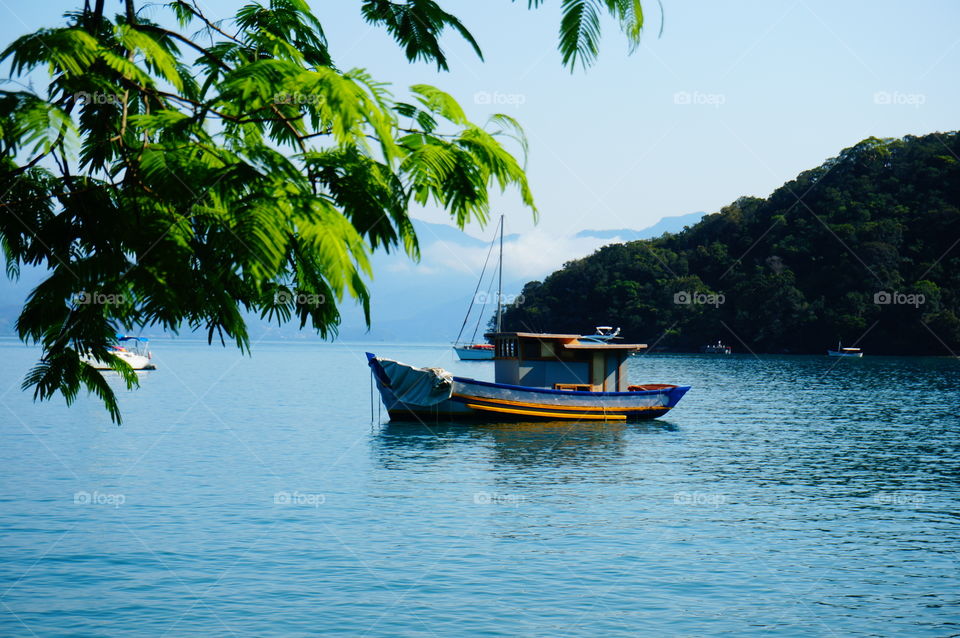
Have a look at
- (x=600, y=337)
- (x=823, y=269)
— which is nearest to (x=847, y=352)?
(x=823, y=269)

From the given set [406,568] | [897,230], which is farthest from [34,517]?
[897,230]

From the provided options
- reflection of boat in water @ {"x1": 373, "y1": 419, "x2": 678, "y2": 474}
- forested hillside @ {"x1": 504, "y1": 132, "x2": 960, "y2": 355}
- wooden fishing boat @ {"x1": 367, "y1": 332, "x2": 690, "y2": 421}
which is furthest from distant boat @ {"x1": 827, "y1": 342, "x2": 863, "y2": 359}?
wooden fishing boat @ {"x1": 367, "y1": 332, "x2": 690, "y2": 421}

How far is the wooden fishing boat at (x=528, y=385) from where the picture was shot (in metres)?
35.8

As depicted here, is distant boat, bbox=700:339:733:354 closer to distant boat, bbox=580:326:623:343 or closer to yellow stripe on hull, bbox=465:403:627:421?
distant boat, bbox=580:326:623:343

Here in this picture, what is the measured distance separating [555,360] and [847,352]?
91.8m

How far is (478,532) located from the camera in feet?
57.2

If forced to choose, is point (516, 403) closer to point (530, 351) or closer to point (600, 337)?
point (530, 351)

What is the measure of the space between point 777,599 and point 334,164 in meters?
12.9

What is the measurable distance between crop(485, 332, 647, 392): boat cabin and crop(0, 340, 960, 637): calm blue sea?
6.50 feet

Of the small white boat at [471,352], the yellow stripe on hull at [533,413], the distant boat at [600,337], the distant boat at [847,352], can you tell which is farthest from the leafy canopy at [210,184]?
the small white boat at [471,352]

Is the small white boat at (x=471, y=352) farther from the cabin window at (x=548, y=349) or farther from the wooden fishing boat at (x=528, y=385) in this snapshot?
the cabin window at (x=548, y=349)

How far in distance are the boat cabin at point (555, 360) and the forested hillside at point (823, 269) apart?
8699 cm

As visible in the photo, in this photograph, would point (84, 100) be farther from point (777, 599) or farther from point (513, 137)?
point (777, 599)

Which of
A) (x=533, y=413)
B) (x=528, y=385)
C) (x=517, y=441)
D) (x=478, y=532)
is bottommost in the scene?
(x=517, y=441)
